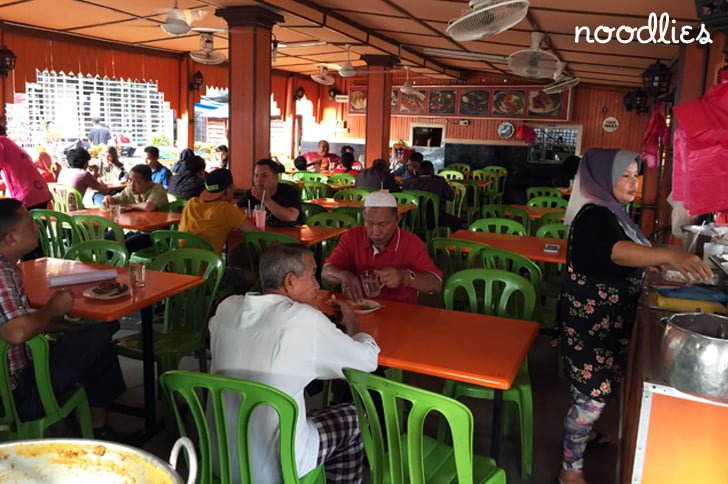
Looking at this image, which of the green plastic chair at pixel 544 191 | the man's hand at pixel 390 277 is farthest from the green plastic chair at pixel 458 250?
the green plastic chair at pixel 544 191

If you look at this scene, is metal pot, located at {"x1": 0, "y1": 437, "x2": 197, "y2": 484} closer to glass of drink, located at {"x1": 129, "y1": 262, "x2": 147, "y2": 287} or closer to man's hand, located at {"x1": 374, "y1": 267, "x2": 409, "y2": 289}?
man's hand, located at {"x1": 374, "y1": 267, "x2": 409, "y2": 289}

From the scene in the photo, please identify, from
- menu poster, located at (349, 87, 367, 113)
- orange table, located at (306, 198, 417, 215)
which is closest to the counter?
orange table, located at (306, 198, 417, 215)

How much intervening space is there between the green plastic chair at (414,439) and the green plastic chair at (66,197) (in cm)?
537

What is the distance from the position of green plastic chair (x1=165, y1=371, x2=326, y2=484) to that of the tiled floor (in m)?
1.10

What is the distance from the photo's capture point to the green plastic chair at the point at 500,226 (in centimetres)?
485

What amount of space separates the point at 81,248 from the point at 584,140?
11.0 m

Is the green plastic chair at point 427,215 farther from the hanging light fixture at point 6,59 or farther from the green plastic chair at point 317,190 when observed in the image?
the hanging light fixture at point 6,59

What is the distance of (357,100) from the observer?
14.9 m

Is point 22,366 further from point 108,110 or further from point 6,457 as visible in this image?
point 108,110

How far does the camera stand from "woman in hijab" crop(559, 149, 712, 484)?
233cm

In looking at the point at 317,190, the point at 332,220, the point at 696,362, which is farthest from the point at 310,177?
the point at 696,362

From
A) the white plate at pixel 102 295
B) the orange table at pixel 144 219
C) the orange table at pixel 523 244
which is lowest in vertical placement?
the white plate at pixel 102 295

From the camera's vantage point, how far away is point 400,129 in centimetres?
1453

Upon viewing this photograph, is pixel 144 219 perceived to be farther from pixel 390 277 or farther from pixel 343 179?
pixel 343 179
